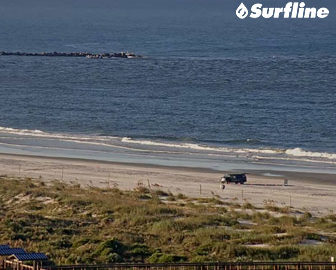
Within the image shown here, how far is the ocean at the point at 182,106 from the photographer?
59000 millimetres

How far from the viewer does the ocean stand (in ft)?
194

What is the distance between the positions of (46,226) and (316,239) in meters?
8.60

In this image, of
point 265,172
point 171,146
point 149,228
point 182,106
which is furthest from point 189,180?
point 182,106

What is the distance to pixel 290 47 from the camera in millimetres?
136750

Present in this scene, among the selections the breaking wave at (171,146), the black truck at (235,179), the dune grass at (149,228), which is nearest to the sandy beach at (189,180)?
the black truck at (235,179)

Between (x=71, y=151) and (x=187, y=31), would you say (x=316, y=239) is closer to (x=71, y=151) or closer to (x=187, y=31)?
(x=71, y=151)

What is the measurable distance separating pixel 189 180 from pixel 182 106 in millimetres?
31612

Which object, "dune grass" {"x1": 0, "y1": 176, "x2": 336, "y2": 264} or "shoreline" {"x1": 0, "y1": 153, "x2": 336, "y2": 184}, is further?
"shoreline" {"x1": 0, "y1": 153, "x2": 336, "y2": 184}

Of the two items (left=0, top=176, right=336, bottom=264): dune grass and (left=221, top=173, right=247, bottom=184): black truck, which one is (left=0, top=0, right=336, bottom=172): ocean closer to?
(left=221, top=173, right=247, bottom=184): black truck

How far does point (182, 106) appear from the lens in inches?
3127

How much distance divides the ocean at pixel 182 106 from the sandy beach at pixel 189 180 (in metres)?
2.46

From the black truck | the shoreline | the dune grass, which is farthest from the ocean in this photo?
the dune grass

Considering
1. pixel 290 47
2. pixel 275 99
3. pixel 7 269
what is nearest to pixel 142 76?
pixel 275 99

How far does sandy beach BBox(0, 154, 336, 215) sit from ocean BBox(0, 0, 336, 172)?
8.06 ft
